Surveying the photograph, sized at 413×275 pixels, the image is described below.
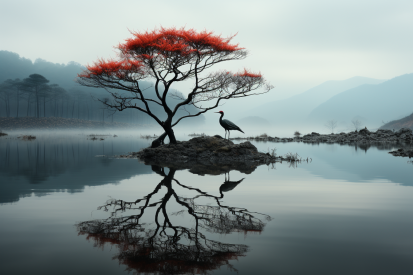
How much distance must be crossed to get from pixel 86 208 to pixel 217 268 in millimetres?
3604

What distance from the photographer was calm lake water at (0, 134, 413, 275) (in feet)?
10.8

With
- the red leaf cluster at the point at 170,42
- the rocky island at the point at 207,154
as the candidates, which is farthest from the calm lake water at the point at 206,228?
the red leaf cluster at the point at 170,42

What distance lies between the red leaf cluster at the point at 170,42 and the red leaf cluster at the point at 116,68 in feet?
2.48

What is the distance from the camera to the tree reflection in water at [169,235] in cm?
329

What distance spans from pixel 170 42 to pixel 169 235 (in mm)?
14116

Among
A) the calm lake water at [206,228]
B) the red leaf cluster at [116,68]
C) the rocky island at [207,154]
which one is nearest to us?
the calm lake water at [206,228]

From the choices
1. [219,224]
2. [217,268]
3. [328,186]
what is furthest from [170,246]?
[328,186]

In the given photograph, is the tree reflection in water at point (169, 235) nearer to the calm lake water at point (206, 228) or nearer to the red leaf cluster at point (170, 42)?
the calm lake water at point (206, 228)

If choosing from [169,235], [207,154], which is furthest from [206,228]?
[207,154]

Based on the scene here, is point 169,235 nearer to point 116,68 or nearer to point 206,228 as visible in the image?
point 206,228

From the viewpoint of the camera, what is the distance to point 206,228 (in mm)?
4441

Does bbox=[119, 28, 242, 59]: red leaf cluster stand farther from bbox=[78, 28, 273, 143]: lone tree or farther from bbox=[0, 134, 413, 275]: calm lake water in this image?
bbox=[0, 134, 413, 275]: calm lake water

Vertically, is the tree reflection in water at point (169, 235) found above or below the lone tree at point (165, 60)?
below

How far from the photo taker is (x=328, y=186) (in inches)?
327
